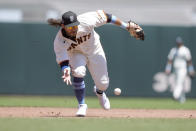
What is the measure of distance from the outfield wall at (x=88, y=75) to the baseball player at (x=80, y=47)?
25.3ft

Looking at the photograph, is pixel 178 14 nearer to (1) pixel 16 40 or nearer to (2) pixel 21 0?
(2) pixel 21 0

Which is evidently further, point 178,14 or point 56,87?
point 178,14

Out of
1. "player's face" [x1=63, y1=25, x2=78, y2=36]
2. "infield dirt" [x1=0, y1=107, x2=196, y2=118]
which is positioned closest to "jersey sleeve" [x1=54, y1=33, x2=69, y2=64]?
"player's face" [x1=63, y1=25, x2=78, y2=36]

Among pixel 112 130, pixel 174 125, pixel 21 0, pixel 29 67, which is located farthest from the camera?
pixel 21 0

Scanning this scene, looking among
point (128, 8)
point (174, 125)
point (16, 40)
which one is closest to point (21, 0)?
point (128, 8)

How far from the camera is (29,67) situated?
16.6 meters

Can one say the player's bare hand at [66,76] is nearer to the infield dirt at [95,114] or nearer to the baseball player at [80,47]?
the baseball player at [80,47]

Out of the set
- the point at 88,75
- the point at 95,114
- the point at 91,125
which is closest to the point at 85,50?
the point at 95,114

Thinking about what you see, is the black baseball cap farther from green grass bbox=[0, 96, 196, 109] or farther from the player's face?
green grass bbox=[0, 96, 196, 109]

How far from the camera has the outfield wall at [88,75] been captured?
54.5 ft

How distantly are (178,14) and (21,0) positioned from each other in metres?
8.49

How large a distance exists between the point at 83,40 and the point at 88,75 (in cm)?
808

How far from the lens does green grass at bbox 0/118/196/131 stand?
655 centimetres

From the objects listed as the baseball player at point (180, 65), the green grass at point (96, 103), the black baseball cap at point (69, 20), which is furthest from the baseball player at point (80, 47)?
the baseball player at point (180, 65)
